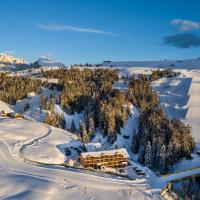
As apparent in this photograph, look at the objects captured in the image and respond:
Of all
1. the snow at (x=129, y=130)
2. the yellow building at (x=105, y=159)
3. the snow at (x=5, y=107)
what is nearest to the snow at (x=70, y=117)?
the snow at (x=129, y=130)

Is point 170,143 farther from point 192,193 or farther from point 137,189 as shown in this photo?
point 137,189

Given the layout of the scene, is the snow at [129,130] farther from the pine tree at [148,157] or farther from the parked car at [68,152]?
the parked car at [68,152]

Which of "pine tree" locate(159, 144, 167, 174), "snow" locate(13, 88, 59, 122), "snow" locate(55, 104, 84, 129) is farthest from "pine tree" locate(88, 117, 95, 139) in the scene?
"pine tree" locate(159, 144, 167, 174)

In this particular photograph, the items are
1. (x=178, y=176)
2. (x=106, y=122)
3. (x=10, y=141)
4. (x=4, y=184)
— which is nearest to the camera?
(x=4, y=184)

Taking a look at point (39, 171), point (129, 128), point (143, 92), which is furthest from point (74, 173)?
point (143, 92)

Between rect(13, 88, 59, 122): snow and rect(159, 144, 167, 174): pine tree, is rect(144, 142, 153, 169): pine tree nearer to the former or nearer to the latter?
rect(159, 144, 167, 174): pine tree

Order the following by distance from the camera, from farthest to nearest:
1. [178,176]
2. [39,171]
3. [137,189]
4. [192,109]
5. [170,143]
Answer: [192,109]
[170,143]
[178,176]
[39,171]
[137,189]

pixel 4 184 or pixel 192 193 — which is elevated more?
pixel 4 184
